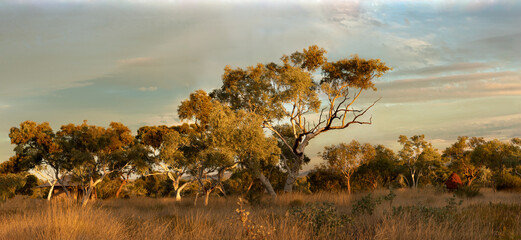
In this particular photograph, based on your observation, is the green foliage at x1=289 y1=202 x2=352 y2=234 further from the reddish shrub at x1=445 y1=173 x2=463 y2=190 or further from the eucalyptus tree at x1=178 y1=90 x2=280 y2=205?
the reddish shrub at x1=445 y1=173 x2=463 y2=190

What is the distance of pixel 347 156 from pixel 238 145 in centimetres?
1249

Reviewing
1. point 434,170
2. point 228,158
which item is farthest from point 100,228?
point 434,170

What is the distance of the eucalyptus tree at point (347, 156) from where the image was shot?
106 ft

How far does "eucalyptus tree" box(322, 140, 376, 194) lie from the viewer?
32438mm

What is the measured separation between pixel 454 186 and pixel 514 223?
1854 cm

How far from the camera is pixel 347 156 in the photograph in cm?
3247

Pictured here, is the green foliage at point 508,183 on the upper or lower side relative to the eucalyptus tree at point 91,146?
lower

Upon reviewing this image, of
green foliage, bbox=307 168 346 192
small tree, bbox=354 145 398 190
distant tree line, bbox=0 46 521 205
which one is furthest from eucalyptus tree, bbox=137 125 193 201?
small tree, bbox=354 145 398 190

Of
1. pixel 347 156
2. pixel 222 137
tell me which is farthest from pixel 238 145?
pixel 347 156

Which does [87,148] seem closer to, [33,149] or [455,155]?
[33,149]

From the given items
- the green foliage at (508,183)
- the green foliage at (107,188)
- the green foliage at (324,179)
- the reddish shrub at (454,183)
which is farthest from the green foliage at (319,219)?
the green foliage at (107,188)

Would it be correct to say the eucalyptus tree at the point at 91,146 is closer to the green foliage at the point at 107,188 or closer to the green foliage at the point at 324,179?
the green foliage at the point at 107,188

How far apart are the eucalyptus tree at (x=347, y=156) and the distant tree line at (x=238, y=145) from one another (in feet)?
0.28

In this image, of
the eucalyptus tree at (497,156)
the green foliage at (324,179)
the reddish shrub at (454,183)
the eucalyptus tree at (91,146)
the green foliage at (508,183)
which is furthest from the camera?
the eucalyptus tree at (497,156)
